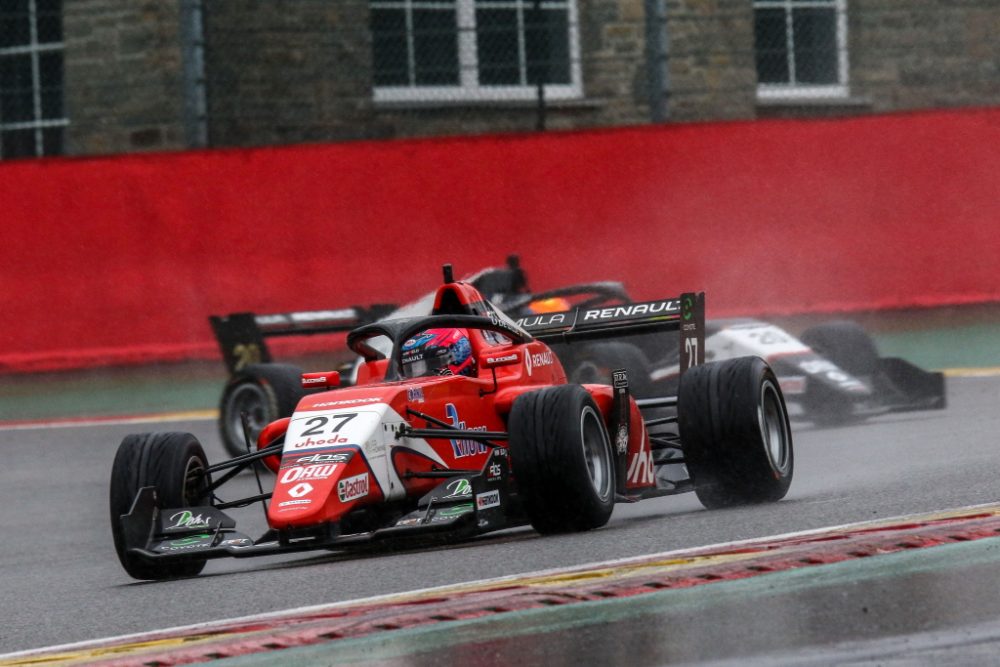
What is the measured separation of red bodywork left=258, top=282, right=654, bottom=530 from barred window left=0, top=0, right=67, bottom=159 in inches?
413

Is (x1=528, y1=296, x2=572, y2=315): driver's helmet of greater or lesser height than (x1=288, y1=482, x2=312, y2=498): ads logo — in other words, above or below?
above

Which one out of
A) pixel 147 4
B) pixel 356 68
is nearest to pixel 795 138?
pixel 356 68

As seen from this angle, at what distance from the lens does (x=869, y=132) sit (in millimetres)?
15055

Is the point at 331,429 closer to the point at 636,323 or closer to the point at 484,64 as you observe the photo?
the point at 636,323

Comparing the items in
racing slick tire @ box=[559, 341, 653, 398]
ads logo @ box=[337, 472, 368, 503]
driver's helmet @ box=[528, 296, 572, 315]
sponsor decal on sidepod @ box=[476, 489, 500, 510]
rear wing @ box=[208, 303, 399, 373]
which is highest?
driver's helmet @ box=[528, 296, 572, 315]

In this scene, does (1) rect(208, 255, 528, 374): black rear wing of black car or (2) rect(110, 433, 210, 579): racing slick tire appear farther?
(1) rect(208, 255, 528, 374): black rear wing of black car

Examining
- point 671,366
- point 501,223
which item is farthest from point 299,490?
point 501,223

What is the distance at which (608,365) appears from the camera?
37.7 ft

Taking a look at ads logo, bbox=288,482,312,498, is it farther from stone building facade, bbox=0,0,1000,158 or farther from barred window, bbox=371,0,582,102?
barred window, bbox=371,0,582,102

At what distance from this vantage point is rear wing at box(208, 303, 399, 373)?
12.5 metres

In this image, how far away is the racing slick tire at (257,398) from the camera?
11.1 m

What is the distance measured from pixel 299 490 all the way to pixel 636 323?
114 inches

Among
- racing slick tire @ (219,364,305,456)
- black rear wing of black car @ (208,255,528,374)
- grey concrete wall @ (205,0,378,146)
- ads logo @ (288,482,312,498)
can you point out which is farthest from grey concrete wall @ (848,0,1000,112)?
ads logo @ (288,482,312,498)

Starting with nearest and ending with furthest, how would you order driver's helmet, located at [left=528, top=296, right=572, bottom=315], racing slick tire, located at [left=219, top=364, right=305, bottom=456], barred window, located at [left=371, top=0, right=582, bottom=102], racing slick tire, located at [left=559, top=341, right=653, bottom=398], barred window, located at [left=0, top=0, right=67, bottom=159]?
racing slick tire, located at [left=219, top=364, right=305, bottom=456]
racing slick tire, located at [left=559, top=341, right=653, bottom=398]
driver's helmet, located at [left=528, top=296, right=572, bottom=315]
barred window, located at [left=371, top=0, right=582, bottom=102]
barred window, located at [left=0, top=0, right=67, bottom=159]
